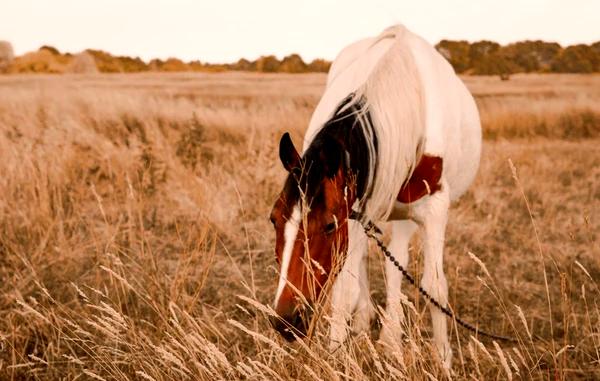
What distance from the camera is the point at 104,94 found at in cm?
1014

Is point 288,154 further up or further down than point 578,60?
further down

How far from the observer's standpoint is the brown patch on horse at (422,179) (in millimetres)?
2898

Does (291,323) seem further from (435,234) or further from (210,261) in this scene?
(435,234)

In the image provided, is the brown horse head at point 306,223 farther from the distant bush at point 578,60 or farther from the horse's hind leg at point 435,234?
the distant bush at point 578,60

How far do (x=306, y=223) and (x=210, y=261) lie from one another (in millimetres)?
795

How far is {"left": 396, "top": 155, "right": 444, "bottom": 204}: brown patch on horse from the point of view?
290 cm

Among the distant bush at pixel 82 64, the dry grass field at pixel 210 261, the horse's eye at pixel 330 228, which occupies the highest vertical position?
the distant bush at pixel 82 64

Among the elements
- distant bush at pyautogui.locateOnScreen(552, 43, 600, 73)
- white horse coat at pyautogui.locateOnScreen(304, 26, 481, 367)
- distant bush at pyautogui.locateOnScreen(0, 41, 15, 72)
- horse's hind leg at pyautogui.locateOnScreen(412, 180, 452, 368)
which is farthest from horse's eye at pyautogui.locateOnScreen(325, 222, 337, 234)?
distant bush at pyautogui.locateOnScreen(0, 41, 15, 72)

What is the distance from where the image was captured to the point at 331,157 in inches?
86.2

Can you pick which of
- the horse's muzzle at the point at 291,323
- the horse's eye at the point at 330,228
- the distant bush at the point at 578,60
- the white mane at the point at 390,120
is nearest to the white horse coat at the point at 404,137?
the white mane at the point at 390,120

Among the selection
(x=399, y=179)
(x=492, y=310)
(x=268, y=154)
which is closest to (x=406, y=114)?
(x=399, y=179)

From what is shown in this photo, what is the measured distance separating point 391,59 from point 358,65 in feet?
1.43

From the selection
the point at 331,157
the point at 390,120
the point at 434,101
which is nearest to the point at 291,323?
the point at 331,157

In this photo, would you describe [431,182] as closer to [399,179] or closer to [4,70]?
[399,179]
